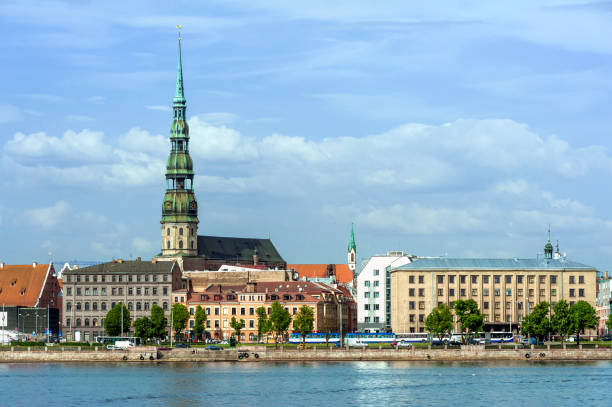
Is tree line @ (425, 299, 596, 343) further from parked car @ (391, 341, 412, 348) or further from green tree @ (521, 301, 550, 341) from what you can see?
parked car @ (391, 341, 412, 348)

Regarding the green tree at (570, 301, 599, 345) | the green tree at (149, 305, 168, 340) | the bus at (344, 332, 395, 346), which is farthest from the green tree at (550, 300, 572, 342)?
the green tree at (149, 305, 168, 340)

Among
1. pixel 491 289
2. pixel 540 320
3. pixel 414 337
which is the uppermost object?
pixel 491 289

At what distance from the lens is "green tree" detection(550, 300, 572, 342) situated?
162000mm

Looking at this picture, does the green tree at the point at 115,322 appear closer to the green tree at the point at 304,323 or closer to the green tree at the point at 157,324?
the green tree at the point at 157,324

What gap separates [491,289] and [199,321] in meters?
47.0

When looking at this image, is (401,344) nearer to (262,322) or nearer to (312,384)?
(262,322)

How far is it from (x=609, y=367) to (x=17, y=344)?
85.2 m

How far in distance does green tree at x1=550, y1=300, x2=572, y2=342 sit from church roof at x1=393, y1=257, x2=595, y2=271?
26356 millimetres

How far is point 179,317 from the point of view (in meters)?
191

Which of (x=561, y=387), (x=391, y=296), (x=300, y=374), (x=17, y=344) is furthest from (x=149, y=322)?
(x=561, y=387)

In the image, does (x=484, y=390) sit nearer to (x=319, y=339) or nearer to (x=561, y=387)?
(x=561, y=387)

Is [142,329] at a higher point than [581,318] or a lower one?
lower

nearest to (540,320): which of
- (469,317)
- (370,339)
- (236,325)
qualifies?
(469,317)

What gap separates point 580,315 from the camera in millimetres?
163375
